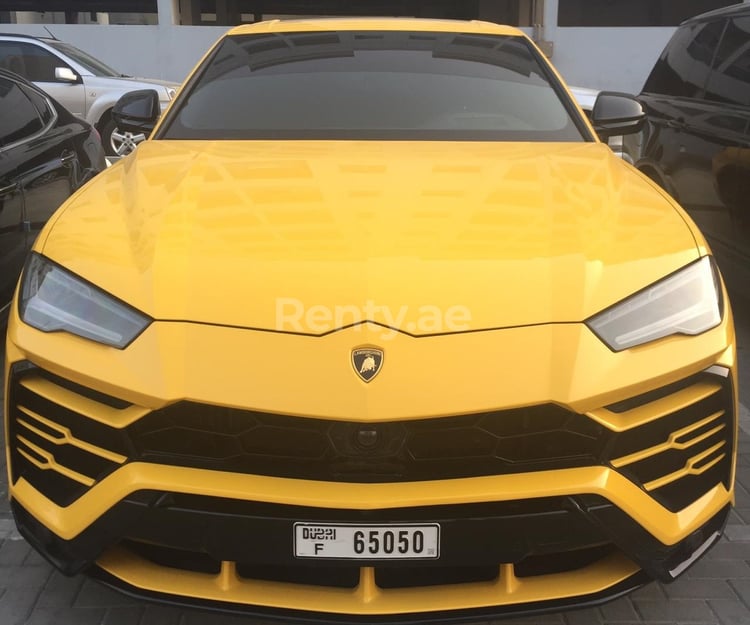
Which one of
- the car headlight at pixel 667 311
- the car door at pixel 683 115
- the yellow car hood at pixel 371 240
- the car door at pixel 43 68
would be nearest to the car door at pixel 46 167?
the yellow car hood at pixel 371 240

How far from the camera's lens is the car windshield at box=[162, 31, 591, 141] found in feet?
10.6

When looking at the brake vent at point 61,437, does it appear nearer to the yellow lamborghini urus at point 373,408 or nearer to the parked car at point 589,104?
the yellow lamborghini urus at point 373,408

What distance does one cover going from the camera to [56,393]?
2.00 metres

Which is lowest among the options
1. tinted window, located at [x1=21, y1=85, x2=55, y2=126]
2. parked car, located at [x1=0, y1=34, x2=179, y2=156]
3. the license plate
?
parked car, located at [x1=0, y1=34, x2=179, y2=156]

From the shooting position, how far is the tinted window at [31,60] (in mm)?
11016

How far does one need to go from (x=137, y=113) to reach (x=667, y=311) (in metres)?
2.45

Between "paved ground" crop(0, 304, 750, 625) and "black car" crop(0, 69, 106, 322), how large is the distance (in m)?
1.85

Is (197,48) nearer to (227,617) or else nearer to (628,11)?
(628,11)

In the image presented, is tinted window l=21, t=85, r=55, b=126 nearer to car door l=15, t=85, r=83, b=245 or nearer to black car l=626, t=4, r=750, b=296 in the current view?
car door l=15, t=85, r=83, b=245

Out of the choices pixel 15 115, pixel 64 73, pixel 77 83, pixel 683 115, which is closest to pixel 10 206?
pixel 15 115

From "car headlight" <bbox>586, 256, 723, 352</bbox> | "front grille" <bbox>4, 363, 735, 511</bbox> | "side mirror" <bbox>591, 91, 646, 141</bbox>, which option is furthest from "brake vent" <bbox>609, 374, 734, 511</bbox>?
"side mirror" <bbox>591, 91, 646, 141</bbox>

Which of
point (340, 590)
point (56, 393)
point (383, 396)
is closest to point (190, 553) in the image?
point (340, 590)

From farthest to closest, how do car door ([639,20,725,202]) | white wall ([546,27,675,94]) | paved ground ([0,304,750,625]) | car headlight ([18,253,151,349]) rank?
white wall ([546,27,675,94]), car door ([639,20,725,202]), paved ground ([0,304,750,625]), car headlight ([18,253,151,349])

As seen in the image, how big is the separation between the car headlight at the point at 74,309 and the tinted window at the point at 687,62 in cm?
415
